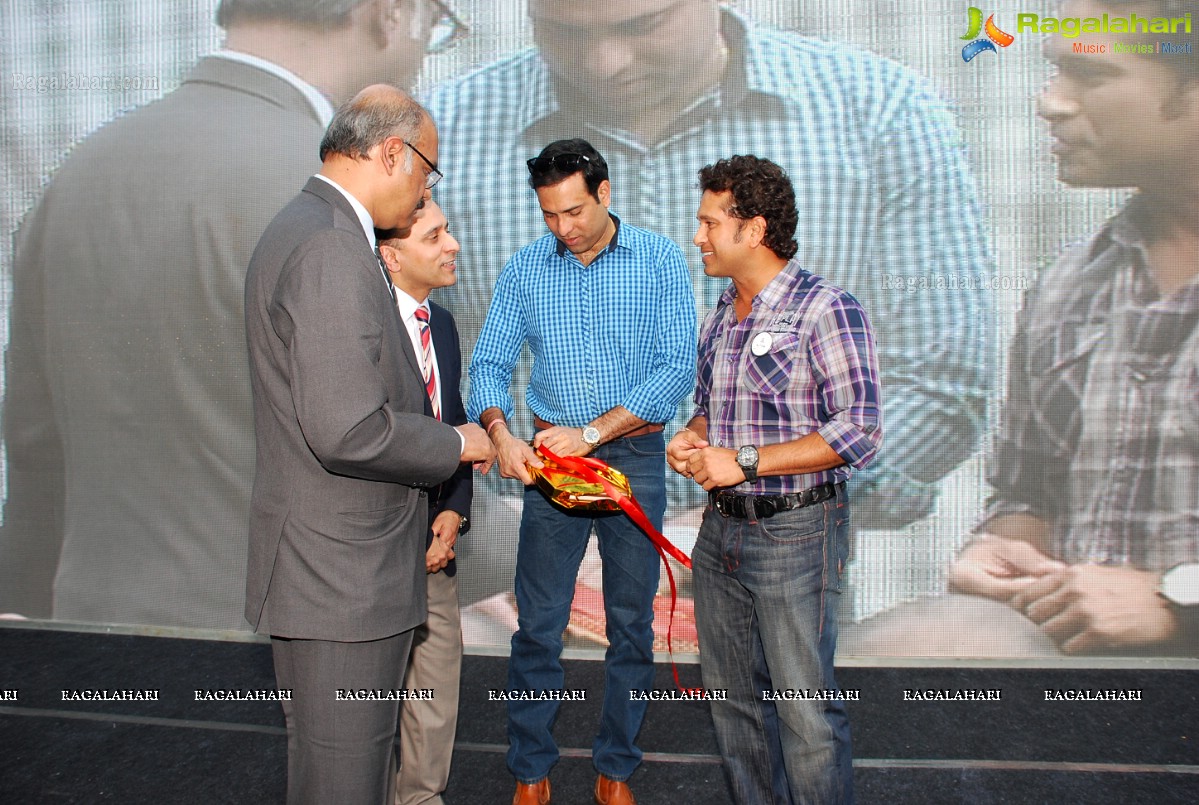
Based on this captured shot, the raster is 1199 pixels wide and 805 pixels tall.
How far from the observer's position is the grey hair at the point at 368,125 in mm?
1638

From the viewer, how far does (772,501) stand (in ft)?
6.22

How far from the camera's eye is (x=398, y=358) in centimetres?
161

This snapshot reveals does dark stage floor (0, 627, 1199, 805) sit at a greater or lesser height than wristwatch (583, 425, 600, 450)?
lesser

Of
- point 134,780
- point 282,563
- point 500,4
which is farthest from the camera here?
point 500,4

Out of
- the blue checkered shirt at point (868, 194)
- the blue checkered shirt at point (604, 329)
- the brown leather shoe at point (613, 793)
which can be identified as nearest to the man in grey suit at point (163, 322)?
the blue checkered shirt at point (868, 194)

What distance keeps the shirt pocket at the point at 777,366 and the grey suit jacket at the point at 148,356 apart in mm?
2646

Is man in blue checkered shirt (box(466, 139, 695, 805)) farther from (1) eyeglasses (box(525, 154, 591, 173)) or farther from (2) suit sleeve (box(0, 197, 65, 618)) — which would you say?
(2) suit sleeve (box(0, 197, 65, 618))

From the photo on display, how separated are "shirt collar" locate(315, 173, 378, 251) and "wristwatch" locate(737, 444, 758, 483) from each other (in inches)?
36.3

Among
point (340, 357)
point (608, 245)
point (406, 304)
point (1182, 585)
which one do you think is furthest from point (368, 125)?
point (1182, 585)

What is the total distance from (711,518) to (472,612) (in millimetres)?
1907

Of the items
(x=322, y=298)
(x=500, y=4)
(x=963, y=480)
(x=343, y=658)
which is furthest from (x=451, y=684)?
(x=500, y=4)

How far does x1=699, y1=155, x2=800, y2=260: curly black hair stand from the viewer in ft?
6.33

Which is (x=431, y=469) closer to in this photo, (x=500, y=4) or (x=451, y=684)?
(x=451, y=684)

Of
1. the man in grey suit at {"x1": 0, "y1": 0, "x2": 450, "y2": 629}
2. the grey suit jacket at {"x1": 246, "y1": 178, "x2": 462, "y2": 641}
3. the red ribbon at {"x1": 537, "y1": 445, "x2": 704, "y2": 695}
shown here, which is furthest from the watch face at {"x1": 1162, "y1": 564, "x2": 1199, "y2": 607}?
the man in grey suit at {"x1": 0, "y1": 0, "x2": 450, "y2": 629}
